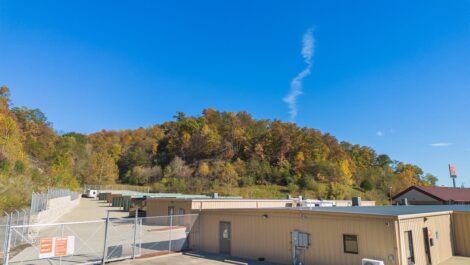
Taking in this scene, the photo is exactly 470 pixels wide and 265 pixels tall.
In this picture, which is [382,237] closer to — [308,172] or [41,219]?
[41,219]

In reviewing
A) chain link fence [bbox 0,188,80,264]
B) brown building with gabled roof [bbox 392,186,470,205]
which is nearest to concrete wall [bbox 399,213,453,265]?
chain link fence [bbox 0,188,80,264]

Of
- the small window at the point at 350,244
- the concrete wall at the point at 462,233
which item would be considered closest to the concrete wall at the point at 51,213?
the small window at the point at 350,244

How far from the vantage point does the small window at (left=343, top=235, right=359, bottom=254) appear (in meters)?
12.0

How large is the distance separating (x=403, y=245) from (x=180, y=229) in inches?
557

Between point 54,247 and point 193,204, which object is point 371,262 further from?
point 193,204

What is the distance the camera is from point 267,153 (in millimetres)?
76812

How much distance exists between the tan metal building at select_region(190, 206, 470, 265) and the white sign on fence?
7.72 m

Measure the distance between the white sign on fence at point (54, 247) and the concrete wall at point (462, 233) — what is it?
20.1m

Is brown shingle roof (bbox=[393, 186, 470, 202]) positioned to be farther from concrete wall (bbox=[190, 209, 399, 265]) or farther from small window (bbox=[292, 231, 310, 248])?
small window (bbox=[292, 231, 310, 248])

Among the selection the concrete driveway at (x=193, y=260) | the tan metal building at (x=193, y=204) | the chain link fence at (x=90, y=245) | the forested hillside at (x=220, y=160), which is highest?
the forested hillside at (x=220, y=160)

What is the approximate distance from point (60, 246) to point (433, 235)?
17.2m

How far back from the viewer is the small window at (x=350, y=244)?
39.3 ft

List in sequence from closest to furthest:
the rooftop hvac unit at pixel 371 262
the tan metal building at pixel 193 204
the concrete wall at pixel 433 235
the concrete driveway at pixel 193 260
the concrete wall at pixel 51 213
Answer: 1. the rooftop hvac unit at pixel 371 262
2. the concrete wall at pixel 433 235
3. the concrete driveway at pixel 193 260
4. the concrete wall at pixel 51 213
5. the tan metal building at pixel 193 204

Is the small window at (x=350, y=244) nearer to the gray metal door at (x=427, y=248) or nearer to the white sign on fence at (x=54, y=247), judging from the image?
the gray metal door at (x=427, y=248)
